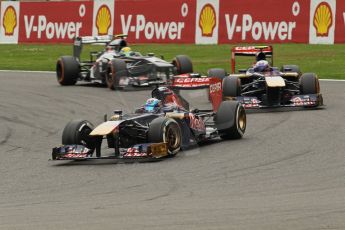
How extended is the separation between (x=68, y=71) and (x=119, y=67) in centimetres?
230

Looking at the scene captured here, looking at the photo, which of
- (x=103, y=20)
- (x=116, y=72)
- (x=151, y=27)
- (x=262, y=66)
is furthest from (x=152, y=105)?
(x=103, y=20)

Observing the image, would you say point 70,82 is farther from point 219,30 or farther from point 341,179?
point 341,179

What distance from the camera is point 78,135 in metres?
13.0

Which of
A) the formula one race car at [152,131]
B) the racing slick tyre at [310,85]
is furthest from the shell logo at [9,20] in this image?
the formula one race car at [152,131]

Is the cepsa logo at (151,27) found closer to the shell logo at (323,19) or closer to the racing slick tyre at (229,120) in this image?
the shell logo at (323,19)

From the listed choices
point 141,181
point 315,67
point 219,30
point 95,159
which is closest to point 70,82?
point 315,67

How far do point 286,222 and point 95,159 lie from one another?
210 inches

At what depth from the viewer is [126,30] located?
1446 inches

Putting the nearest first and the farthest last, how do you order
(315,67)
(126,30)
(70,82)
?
(70,82), (315,67), (126,30)

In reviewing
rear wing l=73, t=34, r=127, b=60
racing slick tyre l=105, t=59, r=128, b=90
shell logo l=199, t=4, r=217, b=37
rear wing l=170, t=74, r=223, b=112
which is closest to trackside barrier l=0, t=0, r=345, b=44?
shell logo l=199, t=4, r=217, b=37

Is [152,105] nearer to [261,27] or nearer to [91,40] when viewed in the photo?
[91,40]

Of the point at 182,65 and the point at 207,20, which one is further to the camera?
the point at 207,20

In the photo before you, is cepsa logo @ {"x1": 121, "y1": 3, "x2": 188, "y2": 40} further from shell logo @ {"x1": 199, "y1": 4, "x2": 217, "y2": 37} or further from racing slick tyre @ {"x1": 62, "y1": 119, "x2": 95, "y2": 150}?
racing slick tyre @ {"x1": 62, "y1": 119, "x2": 95, "y2": 150}

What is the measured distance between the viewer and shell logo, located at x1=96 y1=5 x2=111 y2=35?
1455 inches
